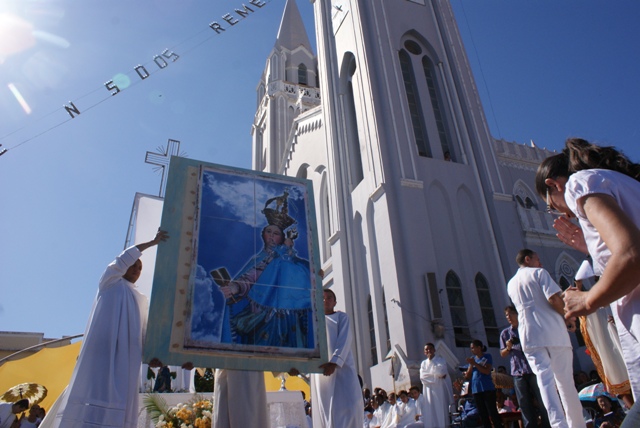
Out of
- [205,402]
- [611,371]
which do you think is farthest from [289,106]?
[611,371]

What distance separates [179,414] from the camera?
210 inches

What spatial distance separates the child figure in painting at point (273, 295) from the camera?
14.9 feet

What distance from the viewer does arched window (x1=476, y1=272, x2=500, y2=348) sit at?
13.0 metres

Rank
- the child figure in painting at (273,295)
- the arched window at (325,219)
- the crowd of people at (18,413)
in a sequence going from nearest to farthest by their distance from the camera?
the child figure in painting at (273,295) → the crowd of people at (18,413) → the arched window at (325,219)

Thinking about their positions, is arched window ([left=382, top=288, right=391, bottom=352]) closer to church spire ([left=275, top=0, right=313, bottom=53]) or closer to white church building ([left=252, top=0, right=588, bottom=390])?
white church building ([left=252, top=0, right=588, bottom=390])

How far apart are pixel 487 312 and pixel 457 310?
3.17 feet

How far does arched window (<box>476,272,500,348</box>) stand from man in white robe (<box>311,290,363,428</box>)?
897 centimetres

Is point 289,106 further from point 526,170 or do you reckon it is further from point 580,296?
point 580,296

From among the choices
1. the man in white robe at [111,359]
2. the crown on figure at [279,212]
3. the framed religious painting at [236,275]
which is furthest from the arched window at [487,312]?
the man in white robe at [111,359]

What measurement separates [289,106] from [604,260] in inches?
993

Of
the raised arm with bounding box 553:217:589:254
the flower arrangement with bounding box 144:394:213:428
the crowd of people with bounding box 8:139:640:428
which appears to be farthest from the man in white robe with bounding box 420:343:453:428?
the raised arm with bounding box 553:217:589:254

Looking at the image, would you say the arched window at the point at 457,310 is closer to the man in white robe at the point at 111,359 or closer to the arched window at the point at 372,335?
the arched window at the point at 372,335

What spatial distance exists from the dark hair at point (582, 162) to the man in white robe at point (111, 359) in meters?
3.57

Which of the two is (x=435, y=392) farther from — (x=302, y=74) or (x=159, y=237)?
(x=302, y=74)
